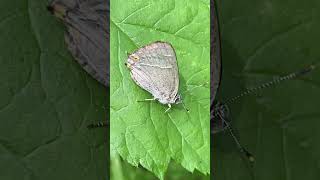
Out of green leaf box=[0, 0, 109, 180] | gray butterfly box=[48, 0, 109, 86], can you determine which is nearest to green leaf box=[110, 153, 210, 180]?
green leaf box=[0, 0, 109, 180]

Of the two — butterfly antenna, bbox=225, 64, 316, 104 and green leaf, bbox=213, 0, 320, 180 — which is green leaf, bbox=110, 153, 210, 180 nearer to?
green leaf, bbox=213, 0, 320, 180

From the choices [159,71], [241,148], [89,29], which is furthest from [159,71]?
[241,148]

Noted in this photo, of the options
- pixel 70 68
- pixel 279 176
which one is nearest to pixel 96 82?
pixel 70 68

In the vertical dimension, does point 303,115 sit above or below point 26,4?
below

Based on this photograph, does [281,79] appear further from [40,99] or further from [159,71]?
[40,99]

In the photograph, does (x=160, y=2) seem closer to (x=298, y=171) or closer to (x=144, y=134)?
(x=144, y=134)
